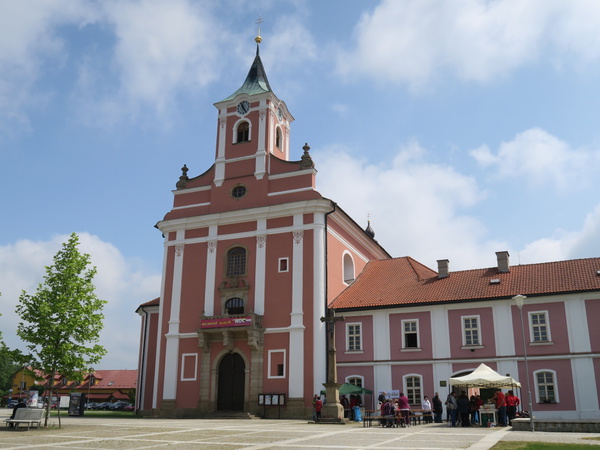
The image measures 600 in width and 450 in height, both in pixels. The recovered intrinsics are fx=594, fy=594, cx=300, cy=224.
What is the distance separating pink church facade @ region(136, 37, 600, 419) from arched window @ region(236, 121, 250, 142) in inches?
2.5

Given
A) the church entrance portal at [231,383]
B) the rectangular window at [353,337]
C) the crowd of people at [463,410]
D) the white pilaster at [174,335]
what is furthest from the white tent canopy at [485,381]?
the white pilaster at [174,335]

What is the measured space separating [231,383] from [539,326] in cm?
1636

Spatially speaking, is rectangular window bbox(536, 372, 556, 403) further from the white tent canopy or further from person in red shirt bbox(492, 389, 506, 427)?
person in red shirt bbox(492, 389, 506, 427)

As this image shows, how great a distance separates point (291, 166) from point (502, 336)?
15152 mm

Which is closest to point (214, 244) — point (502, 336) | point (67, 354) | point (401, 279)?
point (401, 279)

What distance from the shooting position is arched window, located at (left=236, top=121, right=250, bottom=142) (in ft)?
124

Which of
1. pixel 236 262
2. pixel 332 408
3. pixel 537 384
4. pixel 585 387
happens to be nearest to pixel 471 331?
pixel 537 384

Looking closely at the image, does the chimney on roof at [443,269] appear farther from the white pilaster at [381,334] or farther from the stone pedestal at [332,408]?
the stone pedestal at [332,408]

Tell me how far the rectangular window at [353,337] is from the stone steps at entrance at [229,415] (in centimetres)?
630

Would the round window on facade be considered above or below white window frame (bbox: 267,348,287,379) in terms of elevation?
above

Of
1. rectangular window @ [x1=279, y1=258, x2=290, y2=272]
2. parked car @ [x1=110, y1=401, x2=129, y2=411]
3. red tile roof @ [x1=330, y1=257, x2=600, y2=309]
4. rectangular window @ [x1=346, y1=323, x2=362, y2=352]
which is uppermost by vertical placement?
rectangular window @ [x1=279, y1=258, x2=290, y2=272]

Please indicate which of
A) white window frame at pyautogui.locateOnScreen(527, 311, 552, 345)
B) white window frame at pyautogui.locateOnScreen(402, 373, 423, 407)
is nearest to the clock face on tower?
white window frame at pyautogui.locateOnScreen(402, 373, 423, 407)

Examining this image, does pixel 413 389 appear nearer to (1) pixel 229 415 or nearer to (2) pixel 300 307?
(2) pixel 300 307

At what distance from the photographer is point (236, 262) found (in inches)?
1379
